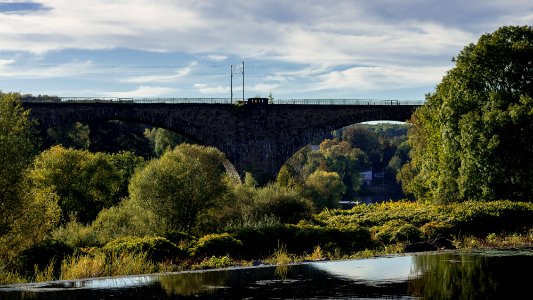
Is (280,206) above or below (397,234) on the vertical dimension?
above

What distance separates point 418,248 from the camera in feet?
97.8

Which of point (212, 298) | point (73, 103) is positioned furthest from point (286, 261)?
point (73, 103)

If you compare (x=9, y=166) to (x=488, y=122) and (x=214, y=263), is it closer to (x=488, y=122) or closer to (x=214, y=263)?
(x=214, y=263)

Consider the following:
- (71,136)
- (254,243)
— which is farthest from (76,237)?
(71,136)

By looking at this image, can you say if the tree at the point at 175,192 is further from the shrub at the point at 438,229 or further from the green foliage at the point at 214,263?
the shrub at the point at 438,229

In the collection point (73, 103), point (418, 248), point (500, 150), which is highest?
point (73, 103)

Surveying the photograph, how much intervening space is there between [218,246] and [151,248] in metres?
3.02

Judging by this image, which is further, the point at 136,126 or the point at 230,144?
the point at 136,126

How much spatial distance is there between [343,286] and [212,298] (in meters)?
3.79

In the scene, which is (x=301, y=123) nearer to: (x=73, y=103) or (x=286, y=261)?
(x=73, y=103)

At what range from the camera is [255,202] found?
41875 millimetres

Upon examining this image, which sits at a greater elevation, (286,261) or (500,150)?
(500,150)

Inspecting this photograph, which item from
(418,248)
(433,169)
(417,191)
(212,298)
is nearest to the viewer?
(212,298)

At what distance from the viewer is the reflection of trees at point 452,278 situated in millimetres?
18344
